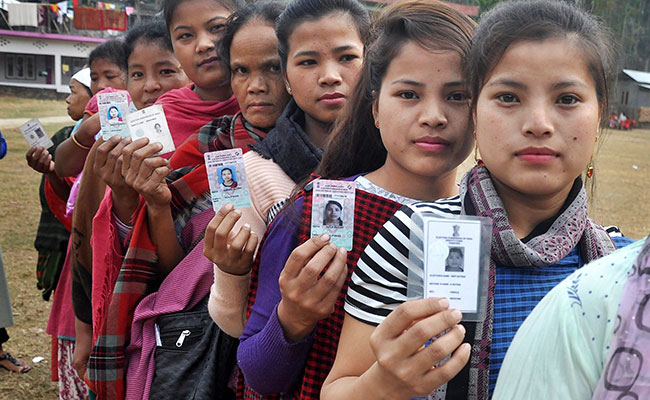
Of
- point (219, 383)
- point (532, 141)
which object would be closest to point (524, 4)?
point (532, 141)

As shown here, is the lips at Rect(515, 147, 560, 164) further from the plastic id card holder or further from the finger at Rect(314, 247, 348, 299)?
the finger at Rect(314, 247, 348, 299)

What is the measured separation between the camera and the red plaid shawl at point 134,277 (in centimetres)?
241

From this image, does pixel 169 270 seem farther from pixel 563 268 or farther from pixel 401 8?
pixel 563 268

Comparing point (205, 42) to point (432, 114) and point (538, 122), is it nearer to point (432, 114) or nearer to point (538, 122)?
point (432, 114)

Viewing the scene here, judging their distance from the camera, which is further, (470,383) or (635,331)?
(470,383)

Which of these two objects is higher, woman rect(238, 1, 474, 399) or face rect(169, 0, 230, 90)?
face rect(169, 0, 230, 90)

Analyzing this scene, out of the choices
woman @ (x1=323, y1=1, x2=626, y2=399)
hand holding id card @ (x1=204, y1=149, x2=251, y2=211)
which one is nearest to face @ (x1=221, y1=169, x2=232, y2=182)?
hand holding id card @ (x1=204, y1=149, x2=251, y2=211)

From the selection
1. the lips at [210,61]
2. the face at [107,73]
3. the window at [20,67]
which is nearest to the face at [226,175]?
the lips at [210,61]

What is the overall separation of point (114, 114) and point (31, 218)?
308 inches

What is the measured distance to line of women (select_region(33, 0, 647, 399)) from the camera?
1.36m

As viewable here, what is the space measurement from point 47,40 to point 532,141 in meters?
31.1

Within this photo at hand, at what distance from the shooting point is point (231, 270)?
1.94 meters

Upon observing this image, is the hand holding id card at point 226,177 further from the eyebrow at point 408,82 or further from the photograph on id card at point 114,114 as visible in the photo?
the photograph on id card at point 114,114

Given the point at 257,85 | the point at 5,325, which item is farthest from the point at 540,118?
the point at 5,325
